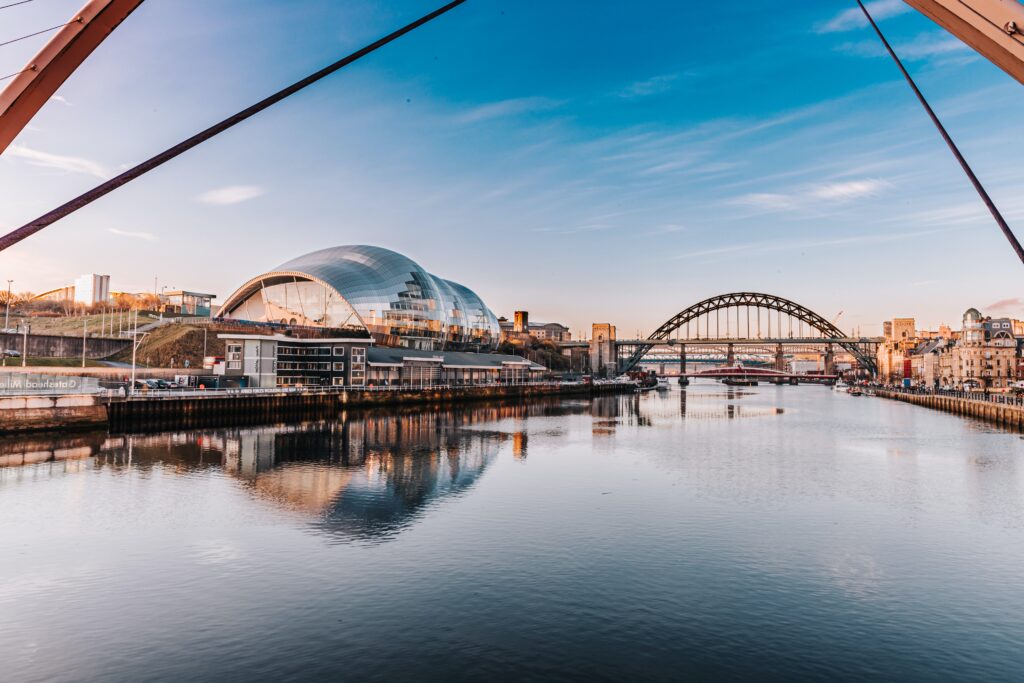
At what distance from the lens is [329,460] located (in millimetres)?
31984

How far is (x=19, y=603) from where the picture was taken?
13.5m

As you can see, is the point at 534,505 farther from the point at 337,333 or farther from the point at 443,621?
the point at 337,333

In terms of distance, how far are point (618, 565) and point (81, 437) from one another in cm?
3412

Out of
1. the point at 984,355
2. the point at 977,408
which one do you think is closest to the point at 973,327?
the point at 984,355

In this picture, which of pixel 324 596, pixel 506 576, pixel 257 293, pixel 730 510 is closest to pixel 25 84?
pixel 324 596

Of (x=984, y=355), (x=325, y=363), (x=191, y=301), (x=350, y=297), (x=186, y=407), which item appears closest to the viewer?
(x=186, y=407)

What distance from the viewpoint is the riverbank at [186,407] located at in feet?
122

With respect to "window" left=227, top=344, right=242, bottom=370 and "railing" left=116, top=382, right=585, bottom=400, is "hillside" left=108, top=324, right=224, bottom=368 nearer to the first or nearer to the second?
"window" left=227, top=344, right=242, bottom=370

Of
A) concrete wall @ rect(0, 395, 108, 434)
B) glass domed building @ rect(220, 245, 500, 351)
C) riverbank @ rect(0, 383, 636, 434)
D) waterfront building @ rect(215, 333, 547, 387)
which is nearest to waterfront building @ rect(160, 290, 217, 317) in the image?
glass domed building @ rect(220, 245, 500, 351)

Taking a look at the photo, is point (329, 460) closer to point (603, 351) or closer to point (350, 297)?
point (350, 297)

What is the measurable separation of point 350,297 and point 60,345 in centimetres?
3279

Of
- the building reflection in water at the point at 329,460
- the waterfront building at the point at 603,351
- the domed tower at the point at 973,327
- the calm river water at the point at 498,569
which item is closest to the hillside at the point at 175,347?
the building reflection in water at the point at 329,460

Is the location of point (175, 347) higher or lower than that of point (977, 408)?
higher

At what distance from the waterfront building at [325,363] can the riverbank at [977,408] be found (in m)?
60.5
